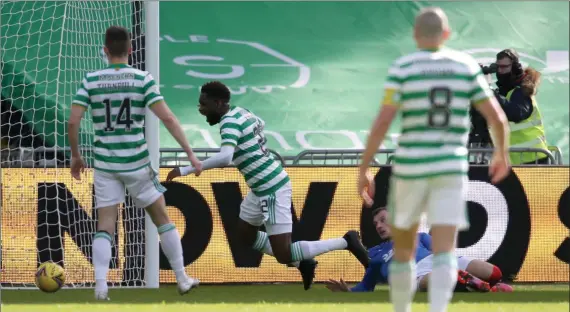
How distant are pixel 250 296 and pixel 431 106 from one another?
343 cm

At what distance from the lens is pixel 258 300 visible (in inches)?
343

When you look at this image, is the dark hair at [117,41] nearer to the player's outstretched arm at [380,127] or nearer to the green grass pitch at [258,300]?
the green grass pitch at [258,300]

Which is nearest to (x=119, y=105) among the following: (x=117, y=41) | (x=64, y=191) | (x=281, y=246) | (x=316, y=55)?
(x=117, y=41)

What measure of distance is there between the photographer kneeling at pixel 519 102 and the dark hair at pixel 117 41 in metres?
3.81

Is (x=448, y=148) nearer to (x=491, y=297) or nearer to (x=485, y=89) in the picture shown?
(x=485, y=89)

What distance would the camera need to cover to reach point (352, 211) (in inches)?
413

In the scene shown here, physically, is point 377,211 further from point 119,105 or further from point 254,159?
point 119,105

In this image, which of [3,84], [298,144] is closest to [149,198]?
[3,84]

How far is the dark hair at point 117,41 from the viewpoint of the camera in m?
8.09

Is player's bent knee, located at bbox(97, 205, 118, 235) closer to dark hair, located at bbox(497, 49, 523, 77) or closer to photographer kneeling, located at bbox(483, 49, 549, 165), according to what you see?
photographer kneeling, located at bbox(483, 49, 549, 165)

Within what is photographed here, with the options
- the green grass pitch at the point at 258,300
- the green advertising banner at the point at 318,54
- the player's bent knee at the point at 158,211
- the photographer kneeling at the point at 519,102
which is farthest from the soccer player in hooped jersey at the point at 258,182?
the green advertising banner at the point at 318,54

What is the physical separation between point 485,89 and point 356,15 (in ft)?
35.0

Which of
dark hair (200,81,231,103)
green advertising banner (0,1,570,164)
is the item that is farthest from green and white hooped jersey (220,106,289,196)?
green advertising banner (0,1,570,164)

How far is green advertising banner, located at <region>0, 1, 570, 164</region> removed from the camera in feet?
52.7
